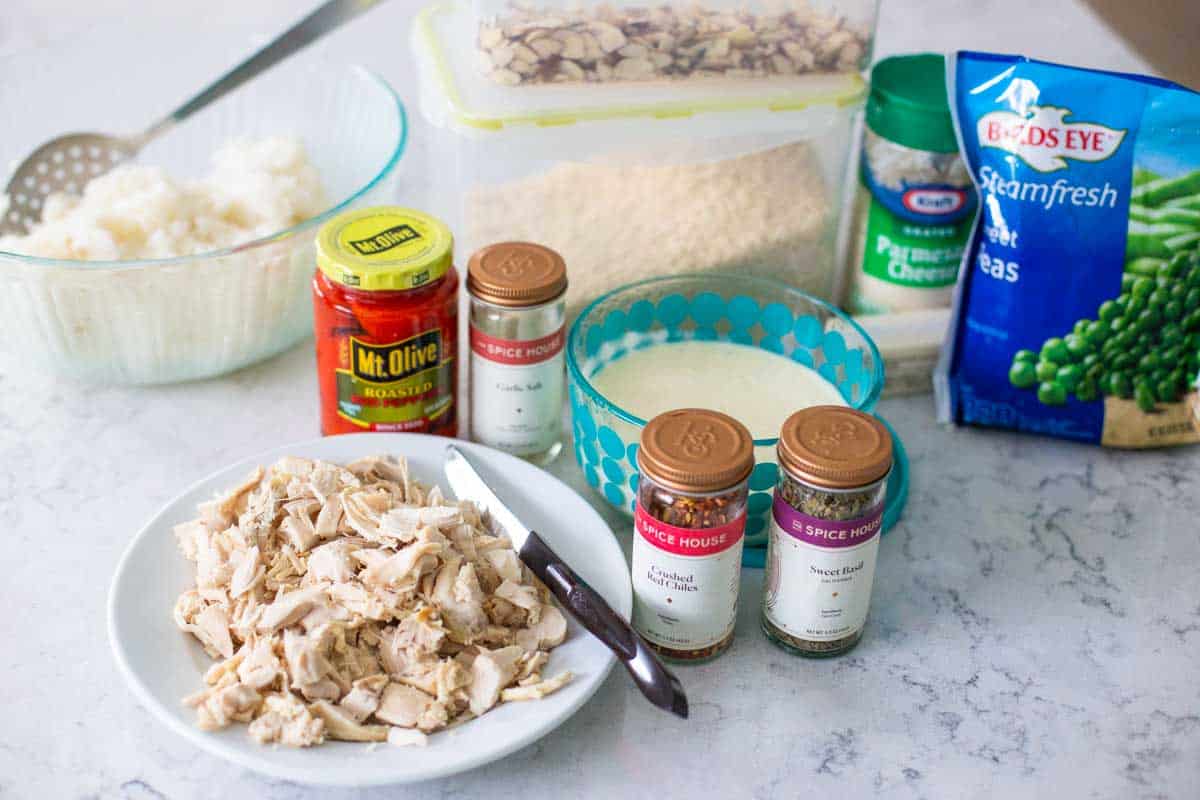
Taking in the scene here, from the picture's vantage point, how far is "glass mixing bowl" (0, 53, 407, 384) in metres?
→ 1.19

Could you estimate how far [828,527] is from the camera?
0.94 m

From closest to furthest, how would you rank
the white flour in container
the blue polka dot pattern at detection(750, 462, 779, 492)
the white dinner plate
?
the white dinner plate
the blue polka dot pattern at detection(750, 462, 779, 492)
the white flour in container

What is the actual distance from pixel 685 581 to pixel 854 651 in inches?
7.3

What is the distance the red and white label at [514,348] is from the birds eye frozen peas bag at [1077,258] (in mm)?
435

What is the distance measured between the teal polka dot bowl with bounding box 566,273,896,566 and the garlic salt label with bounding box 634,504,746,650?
0.53 ft

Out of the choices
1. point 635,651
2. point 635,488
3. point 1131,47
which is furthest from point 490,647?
point 1131,47

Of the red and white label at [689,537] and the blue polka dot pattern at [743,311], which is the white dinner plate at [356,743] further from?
the blue polka dot pattern at [743,311]

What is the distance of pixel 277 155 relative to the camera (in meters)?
1.36

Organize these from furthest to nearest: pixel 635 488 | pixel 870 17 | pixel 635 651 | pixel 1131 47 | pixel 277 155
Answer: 1. pixel 1131 47
2. pixel 277 155
3. pixel 870 17
4. pixel 635 488
5. pixel 635 651

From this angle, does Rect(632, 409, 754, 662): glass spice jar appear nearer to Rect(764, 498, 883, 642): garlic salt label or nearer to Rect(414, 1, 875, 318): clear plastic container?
Rect(764, 498, 883, 642): garlic salt label

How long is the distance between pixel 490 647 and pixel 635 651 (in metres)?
0.12

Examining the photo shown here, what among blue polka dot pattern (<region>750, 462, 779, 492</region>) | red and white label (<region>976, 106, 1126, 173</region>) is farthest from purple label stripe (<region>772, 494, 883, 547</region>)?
red and white label (<region>976, 106, 1126, 173</region>)

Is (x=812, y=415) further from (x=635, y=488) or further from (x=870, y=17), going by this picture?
(x=870, y=17)

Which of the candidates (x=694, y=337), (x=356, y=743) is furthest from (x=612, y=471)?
(x=356, y=743)
